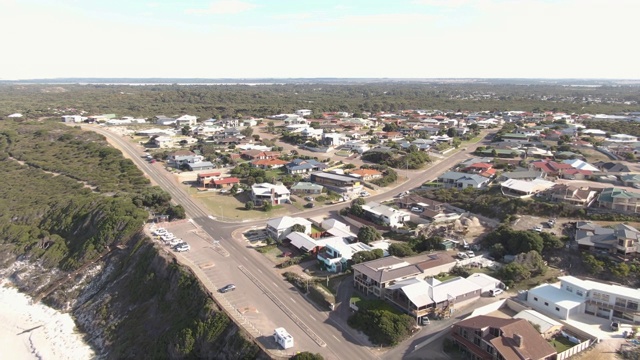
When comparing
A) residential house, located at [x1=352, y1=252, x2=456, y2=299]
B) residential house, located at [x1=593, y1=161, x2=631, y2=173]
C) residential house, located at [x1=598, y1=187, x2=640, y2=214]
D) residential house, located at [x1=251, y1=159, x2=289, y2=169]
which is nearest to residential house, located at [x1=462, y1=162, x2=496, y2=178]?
residential house, located at [x1=593, y1=161, x2=631, y2=173]

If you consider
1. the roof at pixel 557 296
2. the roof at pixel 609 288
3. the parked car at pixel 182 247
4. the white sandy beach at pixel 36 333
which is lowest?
the white sandy beach at pixel 36 333

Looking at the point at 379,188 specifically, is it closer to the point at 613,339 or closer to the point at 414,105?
the point at 613,339

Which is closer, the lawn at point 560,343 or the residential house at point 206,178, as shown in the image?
the lawn at point 560,343

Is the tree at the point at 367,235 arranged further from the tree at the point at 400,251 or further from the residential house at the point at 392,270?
the residential house at the point at 392,270

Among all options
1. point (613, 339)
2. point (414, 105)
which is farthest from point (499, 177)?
point (414, 105)

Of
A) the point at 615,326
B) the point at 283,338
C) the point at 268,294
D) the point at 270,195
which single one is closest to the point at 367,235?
the point at 268,294

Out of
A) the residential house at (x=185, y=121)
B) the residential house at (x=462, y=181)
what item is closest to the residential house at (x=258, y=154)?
the residential house at (x=462, y=181)
